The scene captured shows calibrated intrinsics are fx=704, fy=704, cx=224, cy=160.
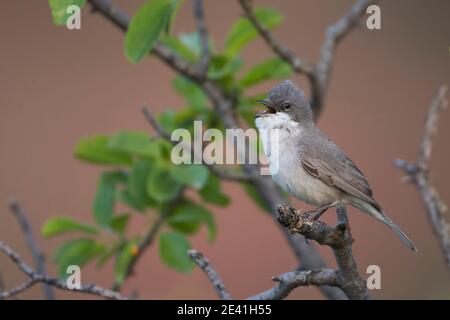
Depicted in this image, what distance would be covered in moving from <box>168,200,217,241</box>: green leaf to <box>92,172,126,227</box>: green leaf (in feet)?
0.77

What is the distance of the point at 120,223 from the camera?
2723mm

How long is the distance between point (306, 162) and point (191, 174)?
0.45 metres

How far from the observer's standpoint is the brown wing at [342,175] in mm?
2270

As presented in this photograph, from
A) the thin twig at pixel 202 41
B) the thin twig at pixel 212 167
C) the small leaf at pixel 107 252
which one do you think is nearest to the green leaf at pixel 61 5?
A: the thin twig at pixel 212 167

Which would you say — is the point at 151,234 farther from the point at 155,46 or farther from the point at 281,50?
the point at 281,50

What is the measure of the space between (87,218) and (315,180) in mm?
2059

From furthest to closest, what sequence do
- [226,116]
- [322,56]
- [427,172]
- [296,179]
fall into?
[322,56], [226,116], [296,179], [427,172]

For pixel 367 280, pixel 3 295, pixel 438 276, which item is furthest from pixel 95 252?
pixel 438 276

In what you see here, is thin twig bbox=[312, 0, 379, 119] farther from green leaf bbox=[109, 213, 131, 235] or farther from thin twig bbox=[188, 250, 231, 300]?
thin twig bbox=[188, 250, 231, 300]

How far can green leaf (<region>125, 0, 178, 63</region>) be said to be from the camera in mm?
1982

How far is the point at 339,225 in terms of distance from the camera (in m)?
1.79

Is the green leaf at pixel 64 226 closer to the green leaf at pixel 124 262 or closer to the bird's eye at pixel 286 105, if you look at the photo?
the green leaf at pixel 124 262

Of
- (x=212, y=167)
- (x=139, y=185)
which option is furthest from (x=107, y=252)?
(x=212, y=167)
